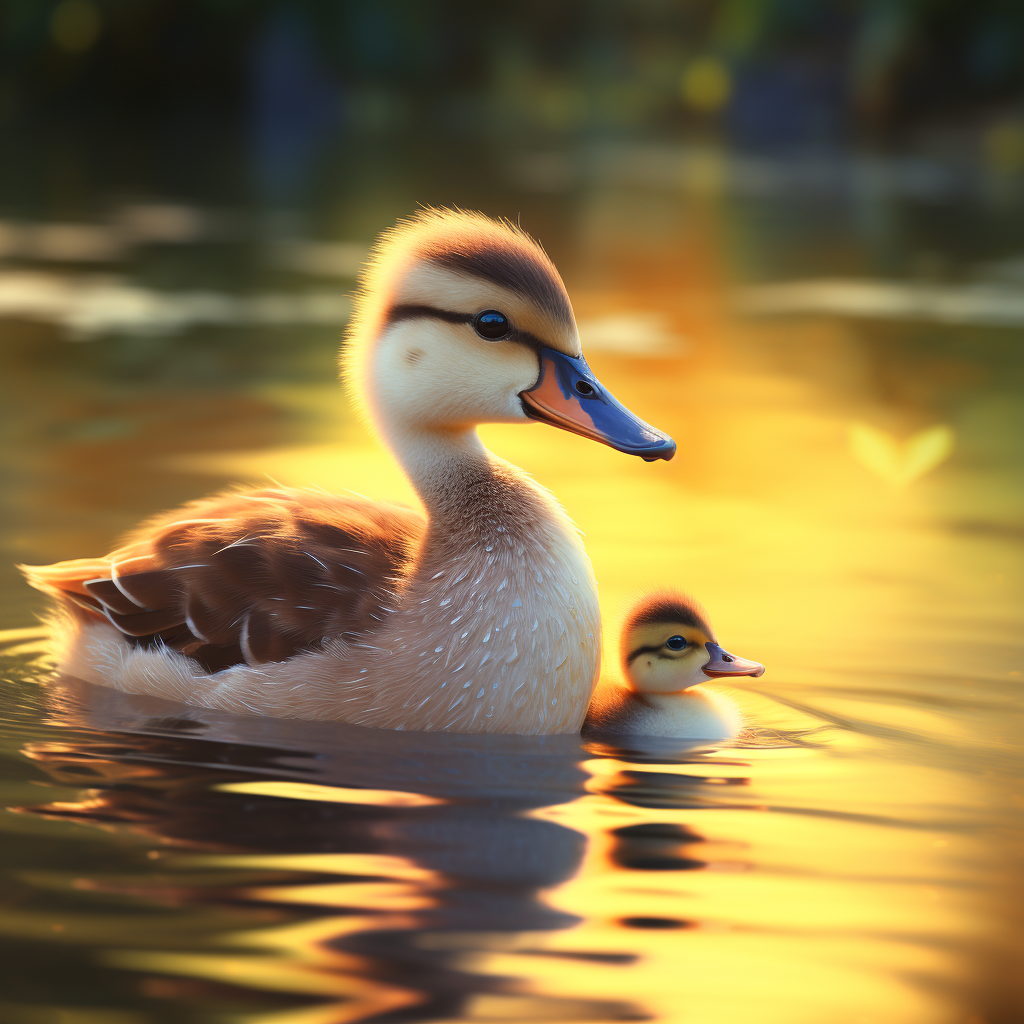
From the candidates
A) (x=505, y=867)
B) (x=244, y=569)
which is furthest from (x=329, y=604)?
(x=505, y=867)

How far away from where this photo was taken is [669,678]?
17.2 ft

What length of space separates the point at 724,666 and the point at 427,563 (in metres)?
1.02

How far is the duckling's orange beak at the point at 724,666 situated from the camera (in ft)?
17.3

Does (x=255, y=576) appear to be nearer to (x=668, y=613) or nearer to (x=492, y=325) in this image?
(x=492, y=325)

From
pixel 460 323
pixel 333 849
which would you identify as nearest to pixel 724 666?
pixel 460 323

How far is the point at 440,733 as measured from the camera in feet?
16.1

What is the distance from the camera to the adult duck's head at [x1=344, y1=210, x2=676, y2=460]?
5027mm

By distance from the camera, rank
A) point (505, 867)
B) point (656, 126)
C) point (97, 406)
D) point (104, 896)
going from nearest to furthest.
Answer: point (104, 896) → point (505, 867) → point (97, 406) → point (656, 126)

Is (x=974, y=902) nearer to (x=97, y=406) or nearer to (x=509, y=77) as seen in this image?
(x=97, y=406)

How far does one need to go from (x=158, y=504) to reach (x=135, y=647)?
8.32 feet

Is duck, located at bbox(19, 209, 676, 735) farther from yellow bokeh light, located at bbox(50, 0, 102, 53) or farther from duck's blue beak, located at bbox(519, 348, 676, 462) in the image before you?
yellow bokeh light, located at bbox(50, 0, 102, 53)

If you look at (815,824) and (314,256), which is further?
(314,256)

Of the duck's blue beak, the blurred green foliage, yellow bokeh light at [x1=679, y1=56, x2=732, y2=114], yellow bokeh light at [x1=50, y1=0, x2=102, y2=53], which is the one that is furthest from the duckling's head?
yellow bokeh light at [x1=50, y1=0, x2=102, y2=53]

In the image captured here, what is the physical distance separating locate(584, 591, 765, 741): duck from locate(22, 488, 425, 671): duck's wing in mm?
774
